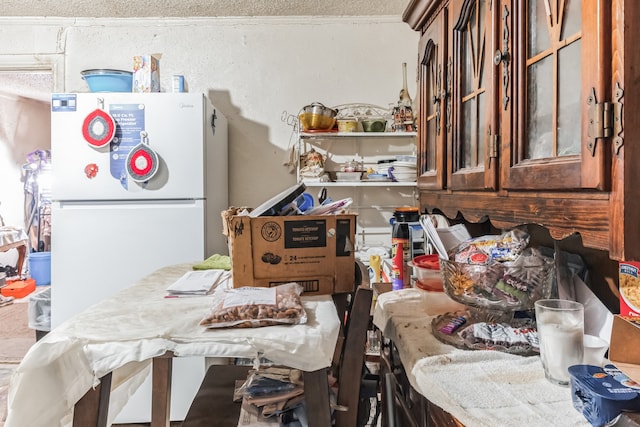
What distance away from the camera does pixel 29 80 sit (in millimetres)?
4691

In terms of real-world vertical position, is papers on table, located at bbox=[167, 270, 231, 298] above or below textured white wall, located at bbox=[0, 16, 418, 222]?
below

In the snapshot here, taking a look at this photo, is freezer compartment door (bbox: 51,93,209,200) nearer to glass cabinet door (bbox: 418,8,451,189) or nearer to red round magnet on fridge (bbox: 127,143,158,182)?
red round magnet on fridge (bbox: 127,143,158,182)

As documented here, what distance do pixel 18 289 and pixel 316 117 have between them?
410 cm

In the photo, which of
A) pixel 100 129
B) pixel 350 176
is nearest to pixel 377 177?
pixel 350 176

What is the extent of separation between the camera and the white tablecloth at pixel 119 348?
67 cm

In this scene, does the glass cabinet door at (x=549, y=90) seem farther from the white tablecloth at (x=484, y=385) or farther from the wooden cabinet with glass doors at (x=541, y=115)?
the white tablecloth at (x=484, y=385)

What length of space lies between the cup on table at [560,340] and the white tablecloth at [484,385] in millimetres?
23

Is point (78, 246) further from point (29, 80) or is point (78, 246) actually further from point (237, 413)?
point (29, 80)

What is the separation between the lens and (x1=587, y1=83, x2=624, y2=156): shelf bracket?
0.56 meters

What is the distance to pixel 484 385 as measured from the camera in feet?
2.19

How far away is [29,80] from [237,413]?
512 cm

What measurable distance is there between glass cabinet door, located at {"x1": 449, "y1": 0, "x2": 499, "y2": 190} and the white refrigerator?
133 cm

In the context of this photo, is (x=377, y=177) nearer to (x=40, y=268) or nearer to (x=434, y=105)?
(x=434, y=105)

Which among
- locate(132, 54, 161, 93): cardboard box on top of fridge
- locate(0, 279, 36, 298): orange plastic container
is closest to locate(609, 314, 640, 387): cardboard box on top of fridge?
locate(132, 54, 161, 93): cardboard box on top of fridge
